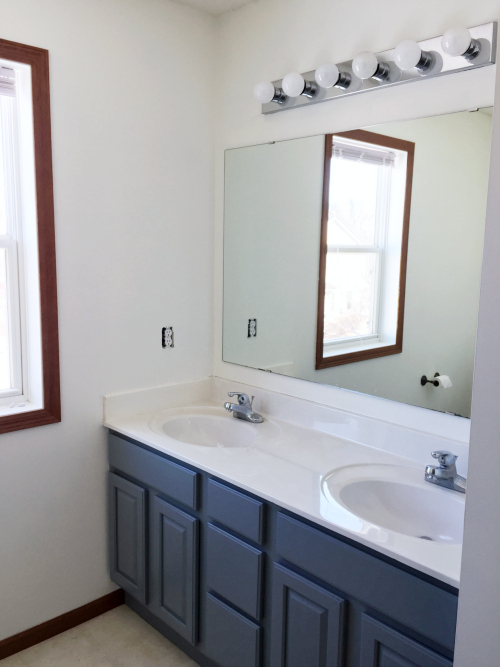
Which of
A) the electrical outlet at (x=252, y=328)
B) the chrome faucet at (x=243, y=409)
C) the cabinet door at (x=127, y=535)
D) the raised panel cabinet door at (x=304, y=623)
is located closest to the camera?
the raised panel cabinet door at (x=304, y=623)

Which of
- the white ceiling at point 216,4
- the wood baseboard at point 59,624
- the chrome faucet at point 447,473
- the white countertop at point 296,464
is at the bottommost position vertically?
the wood baseboard at point 59,624

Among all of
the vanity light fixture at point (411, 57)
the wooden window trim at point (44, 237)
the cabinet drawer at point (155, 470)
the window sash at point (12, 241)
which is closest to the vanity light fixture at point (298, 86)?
the vanity light fixture at point (411, 57)

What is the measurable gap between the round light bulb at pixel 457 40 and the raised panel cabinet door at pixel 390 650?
60.8 inches

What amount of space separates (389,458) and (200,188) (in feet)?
4.60

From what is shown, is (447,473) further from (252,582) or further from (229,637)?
(229,637)

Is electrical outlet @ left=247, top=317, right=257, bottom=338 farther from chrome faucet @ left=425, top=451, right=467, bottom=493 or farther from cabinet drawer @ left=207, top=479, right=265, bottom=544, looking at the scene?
chrome faucet @ left=425, top=451, right=467, bottom=493

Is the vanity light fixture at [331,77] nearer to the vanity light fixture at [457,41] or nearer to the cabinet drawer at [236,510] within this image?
the vanity light fixture at [457,41]

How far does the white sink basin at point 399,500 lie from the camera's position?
5.55 feet

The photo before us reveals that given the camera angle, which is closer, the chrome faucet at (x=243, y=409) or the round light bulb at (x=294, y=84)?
the round light bulb at (x=294, y=84)

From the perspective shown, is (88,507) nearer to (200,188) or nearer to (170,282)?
(170,282)

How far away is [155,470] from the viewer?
216 centimetres

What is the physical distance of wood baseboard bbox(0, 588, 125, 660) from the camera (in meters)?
2.21

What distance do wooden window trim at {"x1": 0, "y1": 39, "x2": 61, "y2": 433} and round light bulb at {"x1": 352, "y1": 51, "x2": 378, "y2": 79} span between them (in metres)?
1.09

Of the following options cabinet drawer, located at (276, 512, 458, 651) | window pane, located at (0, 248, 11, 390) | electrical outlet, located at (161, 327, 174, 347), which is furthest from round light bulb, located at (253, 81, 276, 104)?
cabinet drawer, located at (276, 512, 458, 651)
